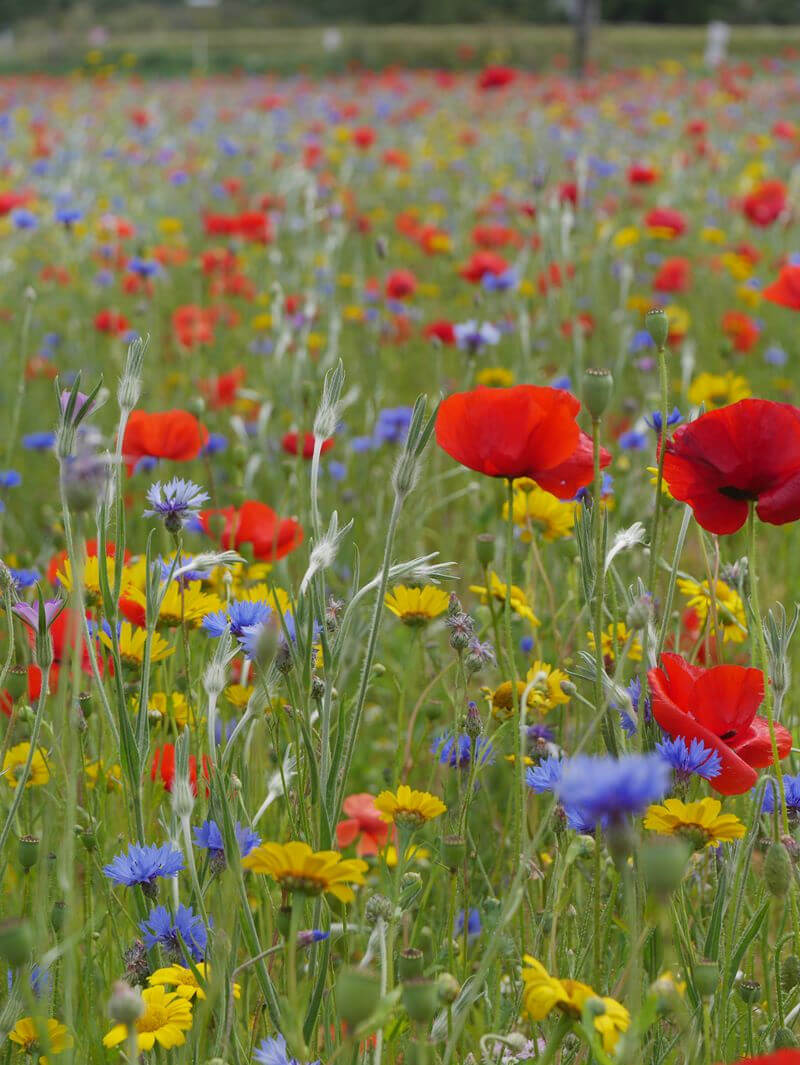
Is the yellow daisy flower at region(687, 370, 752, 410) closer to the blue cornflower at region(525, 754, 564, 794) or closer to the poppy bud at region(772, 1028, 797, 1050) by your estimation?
the blue cornflower at region(525, 754, 564, 794)

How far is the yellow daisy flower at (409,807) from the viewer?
103 centimetres

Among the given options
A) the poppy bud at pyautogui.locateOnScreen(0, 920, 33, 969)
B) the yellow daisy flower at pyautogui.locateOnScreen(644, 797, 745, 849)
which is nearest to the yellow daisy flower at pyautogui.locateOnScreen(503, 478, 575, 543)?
the yellow daisy flower at pyautogui.locateOnScreen(644, 797, 745, 849)

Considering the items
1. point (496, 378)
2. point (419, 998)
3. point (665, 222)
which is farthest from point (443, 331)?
point (419, 998)

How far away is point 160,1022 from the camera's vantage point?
0.89 m

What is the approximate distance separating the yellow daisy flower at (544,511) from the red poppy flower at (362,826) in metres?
0.44

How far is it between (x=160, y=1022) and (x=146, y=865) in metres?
0.13

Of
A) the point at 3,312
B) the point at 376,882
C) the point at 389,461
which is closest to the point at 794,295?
the point at 376,882

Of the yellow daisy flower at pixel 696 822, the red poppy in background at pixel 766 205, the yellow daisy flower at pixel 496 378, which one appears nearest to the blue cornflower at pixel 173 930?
the yellow daisy flower at pixel 696 822

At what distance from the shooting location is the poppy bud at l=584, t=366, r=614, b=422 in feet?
3.07

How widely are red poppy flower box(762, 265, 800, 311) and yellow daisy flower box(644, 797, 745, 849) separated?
2.99 ft

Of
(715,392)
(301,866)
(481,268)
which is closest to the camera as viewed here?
(301,866)

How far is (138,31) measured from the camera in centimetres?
2820

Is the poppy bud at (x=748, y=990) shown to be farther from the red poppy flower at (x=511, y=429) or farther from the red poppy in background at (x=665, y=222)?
the red poppy in background at (x=665, y=222)

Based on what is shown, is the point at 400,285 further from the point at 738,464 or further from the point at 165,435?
the point at 738,464
